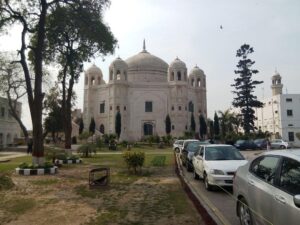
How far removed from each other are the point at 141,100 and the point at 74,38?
44.0 m

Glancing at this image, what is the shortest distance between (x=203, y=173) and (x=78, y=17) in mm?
13149

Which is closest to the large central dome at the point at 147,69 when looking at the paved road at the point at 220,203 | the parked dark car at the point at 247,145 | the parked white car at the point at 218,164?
the parked dark car at the point at 247,145

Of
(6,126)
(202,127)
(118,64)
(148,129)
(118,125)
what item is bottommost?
(148,129)

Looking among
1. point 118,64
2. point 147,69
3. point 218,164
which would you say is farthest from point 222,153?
point 147,69

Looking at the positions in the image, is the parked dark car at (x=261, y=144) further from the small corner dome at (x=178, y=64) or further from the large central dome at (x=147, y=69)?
the large central dome at (x=147, y=69)

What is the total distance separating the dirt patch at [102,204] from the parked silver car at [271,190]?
4.52 ft

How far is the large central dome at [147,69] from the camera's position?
70250 millimetres

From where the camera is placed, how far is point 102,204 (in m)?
8.83

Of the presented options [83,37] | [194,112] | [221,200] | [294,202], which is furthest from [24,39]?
[194,112]

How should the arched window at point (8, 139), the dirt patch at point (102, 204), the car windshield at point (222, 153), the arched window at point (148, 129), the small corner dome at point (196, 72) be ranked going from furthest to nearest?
the small corner dome at point (196, 72) → the arched window at point (148, 129) → the arched window at point (8, 139) → the car windshield at point (222, 153) → the dirt patch at point (102, 204)

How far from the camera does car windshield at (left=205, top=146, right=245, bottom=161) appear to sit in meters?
11.6

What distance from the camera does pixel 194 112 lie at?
70.5 metres

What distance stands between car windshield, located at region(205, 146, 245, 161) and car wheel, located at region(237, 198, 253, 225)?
5.21 meters

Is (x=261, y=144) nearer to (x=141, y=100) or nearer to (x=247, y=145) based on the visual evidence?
(x=247, y=145)
